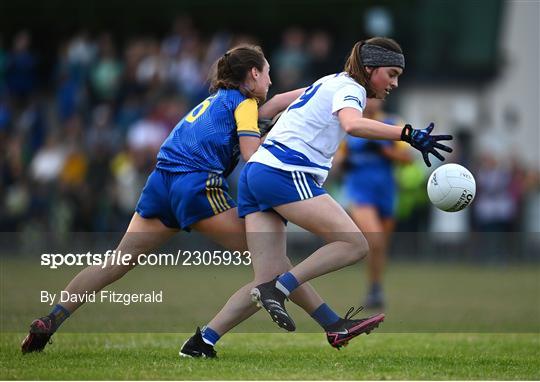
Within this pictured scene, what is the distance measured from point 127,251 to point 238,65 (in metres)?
1.47

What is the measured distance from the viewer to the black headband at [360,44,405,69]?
24.3ft

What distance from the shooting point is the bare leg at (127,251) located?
782 centimetres

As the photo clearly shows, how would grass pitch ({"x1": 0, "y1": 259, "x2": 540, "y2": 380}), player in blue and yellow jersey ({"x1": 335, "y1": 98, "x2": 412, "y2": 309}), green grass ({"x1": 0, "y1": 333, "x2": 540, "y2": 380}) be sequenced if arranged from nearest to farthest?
green grass ({"x1": 0, "y1": 333, "x2": 540, "y2": 380}) < grass pitch ({"x1": 0, "y1": 259, "x2": 540, "y2": 380}) < player in blue and yellow jersey ({"x1": 335, "y1": 98, "x2": 412, "y2": 309})

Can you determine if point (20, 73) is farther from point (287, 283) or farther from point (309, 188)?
point (287, 283)

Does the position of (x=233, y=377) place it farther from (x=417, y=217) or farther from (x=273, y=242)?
(x=417, y=217)

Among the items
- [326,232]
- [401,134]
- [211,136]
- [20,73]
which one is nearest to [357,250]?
[326,232]

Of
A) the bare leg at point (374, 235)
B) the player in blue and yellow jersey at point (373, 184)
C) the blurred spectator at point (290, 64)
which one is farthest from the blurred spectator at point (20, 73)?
the bare leg at point (374, 235)

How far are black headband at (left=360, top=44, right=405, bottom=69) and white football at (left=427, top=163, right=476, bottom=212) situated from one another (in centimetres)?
78

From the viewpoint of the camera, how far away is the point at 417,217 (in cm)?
2022

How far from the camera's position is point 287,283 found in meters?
7.25

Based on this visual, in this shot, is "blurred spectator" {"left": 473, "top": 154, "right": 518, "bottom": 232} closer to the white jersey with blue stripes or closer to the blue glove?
the white jersey with blue stripes

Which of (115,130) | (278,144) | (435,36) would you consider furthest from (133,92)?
(278,144)

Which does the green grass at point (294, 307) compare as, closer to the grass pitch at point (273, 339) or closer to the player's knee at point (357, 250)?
the grass pitch at point (273, 339)

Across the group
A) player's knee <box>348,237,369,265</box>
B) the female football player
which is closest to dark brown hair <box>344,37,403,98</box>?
the female football player
